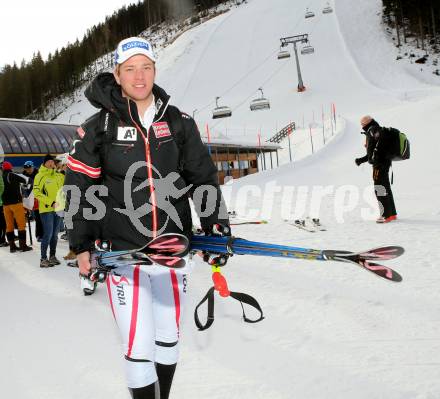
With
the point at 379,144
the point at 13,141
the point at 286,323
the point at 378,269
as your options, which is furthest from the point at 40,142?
the point at 378,269

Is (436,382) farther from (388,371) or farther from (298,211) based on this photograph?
(298,211)

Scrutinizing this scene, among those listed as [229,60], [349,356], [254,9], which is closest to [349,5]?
[254,9]

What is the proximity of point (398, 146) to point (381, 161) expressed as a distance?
0.41 meters

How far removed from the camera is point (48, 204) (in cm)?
704

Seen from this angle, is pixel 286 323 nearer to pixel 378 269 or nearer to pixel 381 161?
pixel 378 269

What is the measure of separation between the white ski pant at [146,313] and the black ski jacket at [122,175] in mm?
195

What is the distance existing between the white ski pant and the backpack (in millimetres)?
6551

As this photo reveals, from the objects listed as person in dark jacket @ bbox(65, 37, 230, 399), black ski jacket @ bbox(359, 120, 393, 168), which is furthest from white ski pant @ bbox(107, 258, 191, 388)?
black ski jacket @ bbox(359, 120, 393, 168)

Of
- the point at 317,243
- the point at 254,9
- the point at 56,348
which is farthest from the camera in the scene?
the point at 254,9

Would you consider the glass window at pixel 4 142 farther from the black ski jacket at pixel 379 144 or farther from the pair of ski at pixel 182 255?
the pair of ski at pixel 182 255

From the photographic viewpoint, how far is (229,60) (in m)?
60.9

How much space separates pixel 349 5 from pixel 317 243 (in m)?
76.6

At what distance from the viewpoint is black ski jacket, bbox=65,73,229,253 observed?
212cm

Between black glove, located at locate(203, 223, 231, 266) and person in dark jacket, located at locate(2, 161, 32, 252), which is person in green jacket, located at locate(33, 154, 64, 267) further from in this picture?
black glove, located at locate(203, 223, 231, 266)
